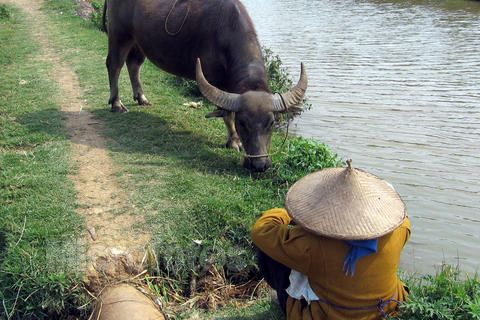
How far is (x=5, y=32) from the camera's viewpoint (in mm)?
11750

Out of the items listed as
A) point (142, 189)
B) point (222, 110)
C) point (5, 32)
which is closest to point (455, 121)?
point (222, 110)

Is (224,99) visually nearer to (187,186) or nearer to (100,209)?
(187,186)

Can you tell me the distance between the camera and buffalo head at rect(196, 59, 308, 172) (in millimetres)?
4543

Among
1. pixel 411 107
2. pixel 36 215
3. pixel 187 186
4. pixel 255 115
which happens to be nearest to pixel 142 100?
pixel 255 115

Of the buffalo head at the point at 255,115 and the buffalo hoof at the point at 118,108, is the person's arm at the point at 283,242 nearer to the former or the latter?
the buffalo head at the point at 255,115

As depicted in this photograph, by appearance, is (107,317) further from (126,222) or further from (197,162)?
(197,162)

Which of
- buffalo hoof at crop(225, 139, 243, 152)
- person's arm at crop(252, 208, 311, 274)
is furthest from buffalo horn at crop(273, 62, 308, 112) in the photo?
person's arm at crop(252, 208, 311, 274)

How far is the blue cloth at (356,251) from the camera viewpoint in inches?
88.0

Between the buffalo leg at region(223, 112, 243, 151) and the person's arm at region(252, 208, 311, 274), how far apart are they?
103 inches

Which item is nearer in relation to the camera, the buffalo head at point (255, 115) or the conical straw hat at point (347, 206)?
the conical straw hat at point (347, 206)

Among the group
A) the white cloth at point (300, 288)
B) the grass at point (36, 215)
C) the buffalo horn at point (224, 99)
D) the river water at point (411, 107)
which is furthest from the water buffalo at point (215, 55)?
the white cloth at point (300, 288)

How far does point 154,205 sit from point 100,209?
1.31 ft

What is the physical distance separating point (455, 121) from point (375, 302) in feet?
17.9

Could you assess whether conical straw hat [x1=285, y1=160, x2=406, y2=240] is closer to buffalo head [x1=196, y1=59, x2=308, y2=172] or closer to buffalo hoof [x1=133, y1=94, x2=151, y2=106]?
buffalo head [x1=196, y1=59, x2=308, y2=172]
